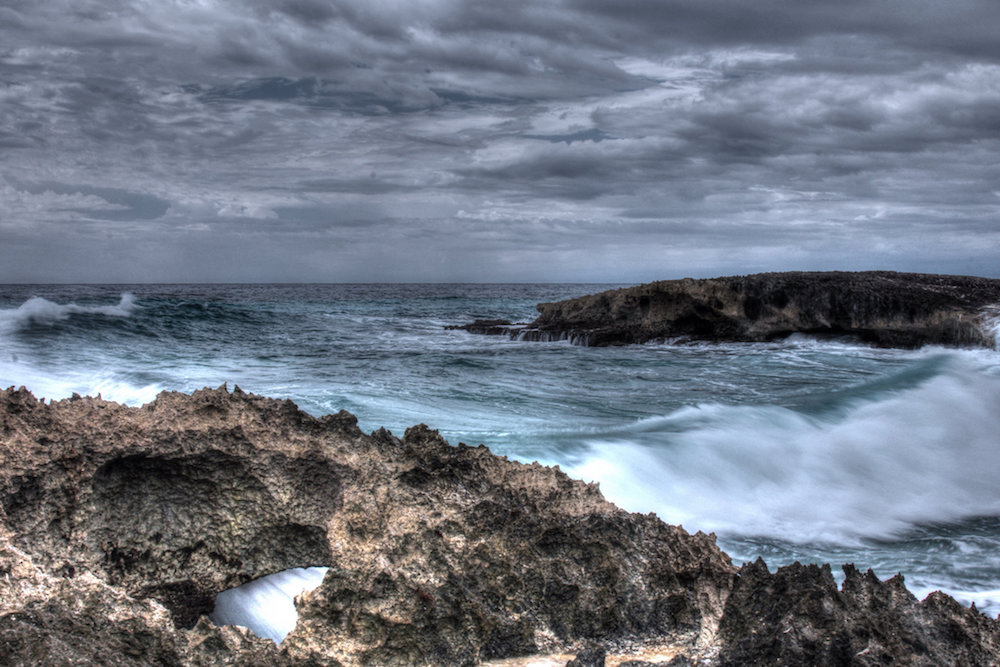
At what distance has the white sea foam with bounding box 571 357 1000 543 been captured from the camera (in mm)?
5641

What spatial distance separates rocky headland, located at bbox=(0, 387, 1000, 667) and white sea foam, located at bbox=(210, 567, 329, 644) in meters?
0.07

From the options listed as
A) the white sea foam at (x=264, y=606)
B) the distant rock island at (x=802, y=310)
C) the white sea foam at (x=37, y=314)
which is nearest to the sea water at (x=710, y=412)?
the white sea foam at (x=37, y=314)

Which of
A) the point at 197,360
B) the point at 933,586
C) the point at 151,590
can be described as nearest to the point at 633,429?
the point at 933,586

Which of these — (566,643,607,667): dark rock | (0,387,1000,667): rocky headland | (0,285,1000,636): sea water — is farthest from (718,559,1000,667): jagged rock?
(0,285,1000,636): sea water

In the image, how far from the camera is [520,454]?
21.7 feet

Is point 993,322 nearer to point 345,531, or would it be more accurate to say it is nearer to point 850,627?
point 850,627

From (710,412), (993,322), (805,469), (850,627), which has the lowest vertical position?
(805,469)

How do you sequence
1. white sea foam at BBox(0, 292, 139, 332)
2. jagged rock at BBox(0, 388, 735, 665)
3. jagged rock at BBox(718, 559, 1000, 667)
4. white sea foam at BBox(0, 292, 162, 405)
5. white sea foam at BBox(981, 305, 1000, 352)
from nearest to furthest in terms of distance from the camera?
jagged rock at BBox(718, 559, 1000, 667), jagged rock at BBox(0, 388, 735, 665), white sea foam at BBox(0, 292, 162, 405), white sea foam at BBox(981, 305, 1000, 352), white sea foam at BBox(0, 292, 139, 332)

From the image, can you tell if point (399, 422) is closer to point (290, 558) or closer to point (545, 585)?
point (290, 558)

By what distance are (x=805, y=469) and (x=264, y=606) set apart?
213 inches

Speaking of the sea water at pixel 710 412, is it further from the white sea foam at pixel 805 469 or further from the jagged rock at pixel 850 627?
the jagged rock at pixel 850 627

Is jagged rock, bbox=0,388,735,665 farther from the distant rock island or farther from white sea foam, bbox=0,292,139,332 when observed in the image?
white sea foam, bbox=0,292,139,332

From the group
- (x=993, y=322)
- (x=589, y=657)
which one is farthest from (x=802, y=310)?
(x=589, y=657)

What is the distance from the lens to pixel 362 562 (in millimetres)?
2604
